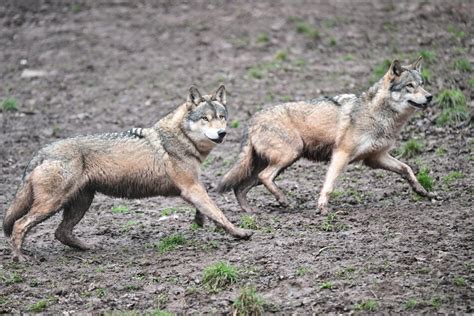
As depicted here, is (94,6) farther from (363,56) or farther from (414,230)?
(414,230)

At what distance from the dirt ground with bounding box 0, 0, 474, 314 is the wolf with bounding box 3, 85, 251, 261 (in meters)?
0.49

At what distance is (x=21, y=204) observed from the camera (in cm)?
863

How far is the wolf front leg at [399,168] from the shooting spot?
9.94 m

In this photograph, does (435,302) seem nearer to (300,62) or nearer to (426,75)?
(426,75)

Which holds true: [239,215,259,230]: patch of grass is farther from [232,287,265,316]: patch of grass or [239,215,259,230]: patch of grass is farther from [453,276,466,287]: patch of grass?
[453,276,466,287]: patch of grass

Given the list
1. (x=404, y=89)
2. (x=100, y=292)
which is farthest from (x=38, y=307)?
(x=404, y=89)

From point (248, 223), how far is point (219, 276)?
1.79m

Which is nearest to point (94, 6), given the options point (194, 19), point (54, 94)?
point (194, 19)

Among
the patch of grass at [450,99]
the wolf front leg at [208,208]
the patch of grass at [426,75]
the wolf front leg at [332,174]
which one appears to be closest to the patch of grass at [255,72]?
the patch of grass at [426,75]

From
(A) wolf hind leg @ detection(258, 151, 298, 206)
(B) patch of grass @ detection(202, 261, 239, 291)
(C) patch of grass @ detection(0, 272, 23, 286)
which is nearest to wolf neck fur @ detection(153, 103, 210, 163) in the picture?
(A) wolf hind leg @ detection(258, 151, 298, 206)

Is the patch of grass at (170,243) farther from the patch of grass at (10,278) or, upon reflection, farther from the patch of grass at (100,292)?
the patch of grass at (10,278)

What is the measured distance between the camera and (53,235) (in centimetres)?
979

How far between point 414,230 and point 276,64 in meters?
8.89

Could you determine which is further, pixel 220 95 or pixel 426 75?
pixel 426 75
